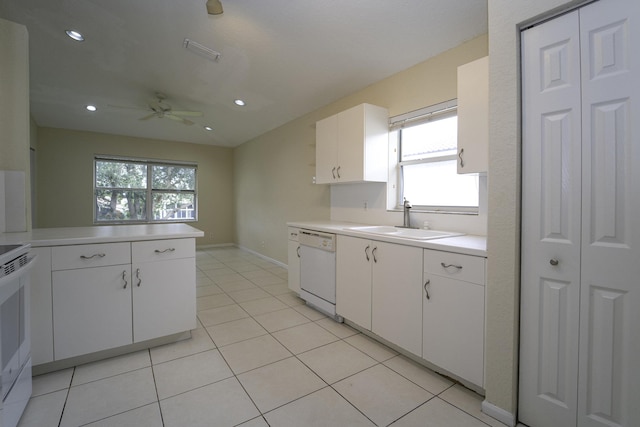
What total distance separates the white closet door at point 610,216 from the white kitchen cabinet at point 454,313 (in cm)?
46

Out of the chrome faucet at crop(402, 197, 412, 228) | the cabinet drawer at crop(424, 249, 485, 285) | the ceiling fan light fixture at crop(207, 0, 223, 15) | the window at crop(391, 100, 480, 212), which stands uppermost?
the ceiling fan light fixture at crop(207, 0, 223, 15)

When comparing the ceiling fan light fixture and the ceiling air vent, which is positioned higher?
the ceiling air vent

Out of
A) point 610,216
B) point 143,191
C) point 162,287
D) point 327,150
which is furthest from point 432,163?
point 143,191

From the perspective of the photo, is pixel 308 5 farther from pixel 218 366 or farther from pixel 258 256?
pixel 258 256

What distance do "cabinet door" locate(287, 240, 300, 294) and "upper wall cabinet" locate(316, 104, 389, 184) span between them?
92cm

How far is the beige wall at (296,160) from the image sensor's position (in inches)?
103

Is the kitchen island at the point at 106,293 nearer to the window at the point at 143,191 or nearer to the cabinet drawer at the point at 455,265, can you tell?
the cabinet drawer at the point at 455,265

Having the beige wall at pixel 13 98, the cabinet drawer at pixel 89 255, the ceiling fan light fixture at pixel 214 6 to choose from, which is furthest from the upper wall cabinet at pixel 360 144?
the beige wall at pixel 13 98

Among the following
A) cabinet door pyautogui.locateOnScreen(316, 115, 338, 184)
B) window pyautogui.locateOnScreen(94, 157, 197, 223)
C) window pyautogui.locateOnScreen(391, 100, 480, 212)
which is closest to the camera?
window pyautogui.locateOnScreen(391, 100, 480, 212)

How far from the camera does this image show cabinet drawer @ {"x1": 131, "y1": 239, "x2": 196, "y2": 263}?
2195mm

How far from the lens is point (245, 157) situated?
21.7ft

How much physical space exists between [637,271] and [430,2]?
2.00 metres

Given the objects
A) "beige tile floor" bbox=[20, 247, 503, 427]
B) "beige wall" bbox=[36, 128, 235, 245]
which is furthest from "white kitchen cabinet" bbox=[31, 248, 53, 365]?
"beige wall" bbox=[36, 128, 235, 245]

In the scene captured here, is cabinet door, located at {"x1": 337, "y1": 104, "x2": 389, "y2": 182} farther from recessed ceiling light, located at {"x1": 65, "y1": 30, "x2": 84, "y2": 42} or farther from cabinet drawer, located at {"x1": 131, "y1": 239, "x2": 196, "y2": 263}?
recessed ceiling light, located at {"x1": 65, "y1": 30, "x2": 84, "y2": 42}
